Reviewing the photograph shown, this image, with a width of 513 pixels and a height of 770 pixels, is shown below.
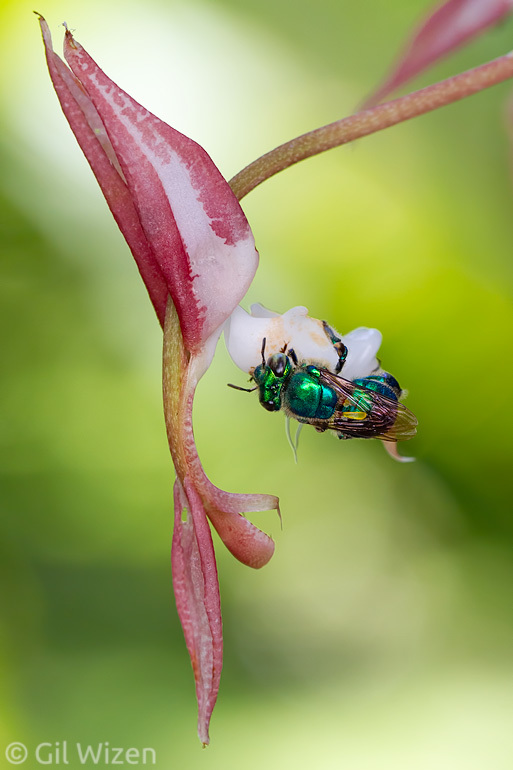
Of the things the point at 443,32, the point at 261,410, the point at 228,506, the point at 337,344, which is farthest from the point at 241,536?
the point at 261,410

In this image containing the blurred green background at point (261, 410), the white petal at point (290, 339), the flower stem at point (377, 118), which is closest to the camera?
the flower stem at point (377, 118)

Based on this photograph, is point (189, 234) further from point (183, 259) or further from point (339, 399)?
point (339, 399)

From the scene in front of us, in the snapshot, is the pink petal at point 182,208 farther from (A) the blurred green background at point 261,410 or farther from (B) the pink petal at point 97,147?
(A) the blurred green background at point 261,410

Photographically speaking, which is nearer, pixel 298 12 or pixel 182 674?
pixel 182 674

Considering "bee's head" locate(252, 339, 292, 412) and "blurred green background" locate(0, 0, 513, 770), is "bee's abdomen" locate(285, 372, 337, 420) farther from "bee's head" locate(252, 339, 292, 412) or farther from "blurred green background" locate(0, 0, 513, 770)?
"blurred green background" locate(0, 0, 513, 770)

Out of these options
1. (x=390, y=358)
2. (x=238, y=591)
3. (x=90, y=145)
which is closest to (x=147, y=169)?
(x=90, y=145)

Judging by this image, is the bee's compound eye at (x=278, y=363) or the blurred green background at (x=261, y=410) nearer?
the bee's compound eye at (x=278, y=363)

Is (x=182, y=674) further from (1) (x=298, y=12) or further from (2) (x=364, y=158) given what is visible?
(1) (x=298, y=12)

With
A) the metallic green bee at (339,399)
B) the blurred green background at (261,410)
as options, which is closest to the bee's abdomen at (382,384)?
the metallic green bee at (339,399)
